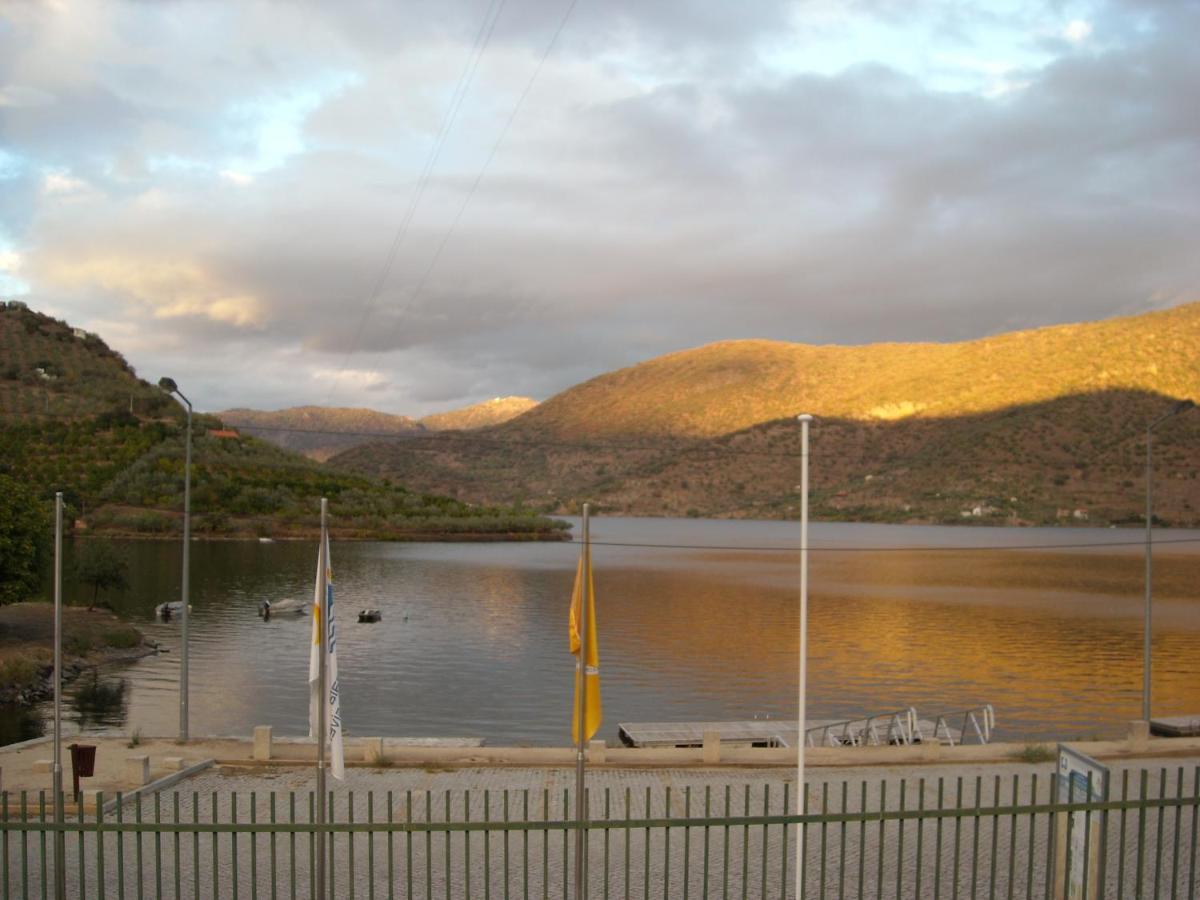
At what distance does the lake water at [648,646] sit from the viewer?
112ft

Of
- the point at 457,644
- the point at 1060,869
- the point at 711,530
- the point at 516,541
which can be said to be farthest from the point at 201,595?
the point at 711,530

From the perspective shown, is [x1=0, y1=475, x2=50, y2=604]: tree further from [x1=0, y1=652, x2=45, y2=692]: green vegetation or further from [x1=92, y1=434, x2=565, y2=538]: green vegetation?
[x1=92, y1=434, x2=565, y2=538]: green vegetation

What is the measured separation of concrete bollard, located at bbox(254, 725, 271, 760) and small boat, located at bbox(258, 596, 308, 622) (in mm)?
39861

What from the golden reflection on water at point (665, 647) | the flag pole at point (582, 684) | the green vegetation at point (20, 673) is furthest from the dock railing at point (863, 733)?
the green vegetation at point (20, 673)

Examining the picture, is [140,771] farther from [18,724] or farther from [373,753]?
[18,724]

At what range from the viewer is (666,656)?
4559cm

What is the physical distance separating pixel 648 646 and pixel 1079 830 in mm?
40222

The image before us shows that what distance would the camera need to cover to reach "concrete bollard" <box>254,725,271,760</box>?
1844 centimetres

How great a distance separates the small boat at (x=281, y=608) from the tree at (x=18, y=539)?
16.6 m

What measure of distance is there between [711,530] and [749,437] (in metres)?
26.0

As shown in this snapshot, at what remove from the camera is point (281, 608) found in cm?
5841

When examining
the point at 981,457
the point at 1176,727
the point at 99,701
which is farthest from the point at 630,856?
the point at 981,457

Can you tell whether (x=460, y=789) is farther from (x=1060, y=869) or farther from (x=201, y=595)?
(x=201, y=595)

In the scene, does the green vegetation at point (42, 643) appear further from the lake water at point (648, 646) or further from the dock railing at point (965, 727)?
the dock railing at point (965, 727)
